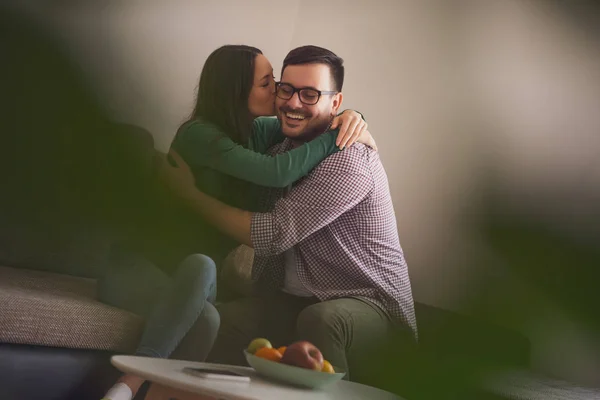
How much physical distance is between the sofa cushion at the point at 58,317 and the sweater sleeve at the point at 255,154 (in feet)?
0.95

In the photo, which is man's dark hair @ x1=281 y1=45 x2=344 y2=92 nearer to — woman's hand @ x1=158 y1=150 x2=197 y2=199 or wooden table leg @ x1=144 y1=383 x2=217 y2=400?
woman's hand @ x1=158 y1=150 x2=197 y2=199

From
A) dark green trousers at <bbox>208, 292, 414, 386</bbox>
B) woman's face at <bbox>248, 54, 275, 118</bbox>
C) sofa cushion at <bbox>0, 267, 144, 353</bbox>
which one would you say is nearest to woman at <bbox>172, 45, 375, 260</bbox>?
woman's face at <bbox>248, 54, 275, 118</bbox>

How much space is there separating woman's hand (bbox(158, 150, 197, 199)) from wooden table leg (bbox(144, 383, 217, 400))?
1.19 feet

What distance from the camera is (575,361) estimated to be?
1.09 metres

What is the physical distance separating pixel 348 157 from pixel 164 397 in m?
0.50

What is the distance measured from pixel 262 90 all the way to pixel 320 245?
0.28m

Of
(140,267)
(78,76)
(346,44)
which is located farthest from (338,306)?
(78,76)

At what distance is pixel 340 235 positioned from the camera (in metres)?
1.18

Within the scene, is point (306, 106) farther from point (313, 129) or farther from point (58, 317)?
point (58, 317)

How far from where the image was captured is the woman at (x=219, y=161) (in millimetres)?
1150

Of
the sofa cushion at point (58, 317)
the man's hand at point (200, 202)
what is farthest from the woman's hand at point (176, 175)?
the sofa cushion at point (58, 317)

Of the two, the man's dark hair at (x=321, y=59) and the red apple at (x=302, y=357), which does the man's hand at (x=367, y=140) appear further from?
the red apple at (x=302, y=357)

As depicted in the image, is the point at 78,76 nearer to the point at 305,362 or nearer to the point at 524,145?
the point at 305,362

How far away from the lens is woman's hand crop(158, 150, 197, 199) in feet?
3.84
